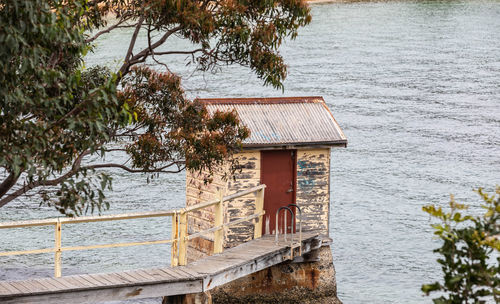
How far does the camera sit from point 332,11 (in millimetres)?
81688

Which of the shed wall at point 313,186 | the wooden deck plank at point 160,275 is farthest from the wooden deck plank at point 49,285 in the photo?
the shed wall at point 313,186

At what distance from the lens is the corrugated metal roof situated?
56.7ft

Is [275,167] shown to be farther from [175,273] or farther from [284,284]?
[175,273]

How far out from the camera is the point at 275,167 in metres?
17.5

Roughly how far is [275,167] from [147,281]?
15.6 feet

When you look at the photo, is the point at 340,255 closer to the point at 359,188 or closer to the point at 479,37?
the point at 359,188

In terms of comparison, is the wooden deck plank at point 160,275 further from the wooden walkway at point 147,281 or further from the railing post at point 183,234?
the railing post at point 183,234

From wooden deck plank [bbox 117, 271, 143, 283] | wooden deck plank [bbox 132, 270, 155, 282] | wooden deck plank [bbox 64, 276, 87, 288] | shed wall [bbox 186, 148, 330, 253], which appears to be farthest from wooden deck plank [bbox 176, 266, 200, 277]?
shed wall [bbox 186, 148, 330, 253]

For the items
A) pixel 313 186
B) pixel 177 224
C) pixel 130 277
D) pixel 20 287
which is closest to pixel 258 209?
pixel 313 186

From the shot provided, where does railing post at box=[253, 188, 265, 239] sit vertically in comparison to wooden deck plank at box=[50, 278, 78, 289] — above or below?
above

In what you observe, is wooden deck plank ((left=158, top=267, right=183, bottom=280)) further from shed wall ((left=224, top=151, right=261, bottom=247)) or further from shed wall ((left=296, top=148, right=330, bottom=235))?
shed wall ((left=296, top=148, right=330, bottom=235))

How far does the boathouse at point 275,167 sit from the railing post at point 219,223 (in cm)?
74

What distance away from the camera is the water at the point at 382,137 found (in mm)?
28906

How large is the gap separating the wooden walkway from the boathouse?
991mm
